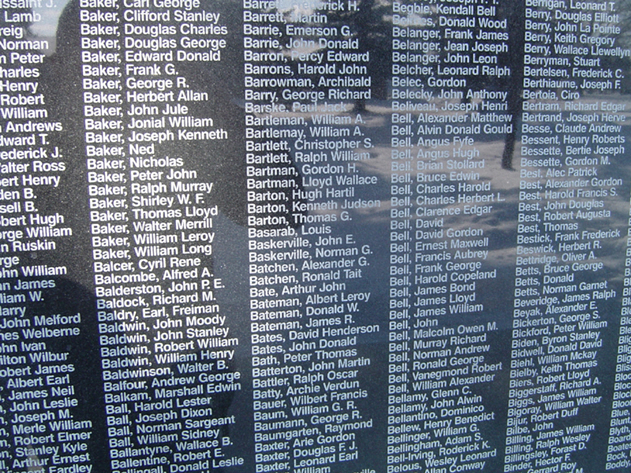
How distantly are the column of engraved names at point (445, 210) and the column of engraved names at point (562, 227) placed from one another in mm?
167

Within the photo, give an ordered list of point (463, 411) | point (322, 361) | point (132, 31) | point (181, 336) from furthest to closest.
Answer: point (463, 411) < point (322, 361) < point (181, 336) < point (132, 31)

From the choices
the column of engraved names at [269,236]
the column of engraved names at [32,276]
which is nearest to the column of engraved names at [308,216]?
the column of engraved names at [269,236]

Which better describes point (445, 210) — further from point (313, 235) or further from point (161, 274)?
point (161, 274)

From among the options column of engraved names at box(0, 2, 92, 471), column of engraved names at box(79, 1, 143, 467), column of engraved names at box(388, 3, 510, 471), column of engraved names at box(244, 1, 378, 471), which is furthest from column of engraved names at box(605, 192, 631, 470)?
column of engraved names at box(0, 2, 92, 471)

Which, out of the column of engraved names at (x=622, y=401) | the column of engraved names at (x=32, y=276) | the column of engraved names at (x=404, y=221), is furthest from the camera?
the column of engraved names at (x=622, y=401)

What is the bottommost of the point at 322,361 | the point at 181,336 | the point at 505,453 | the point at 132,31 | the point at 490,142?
the point at 505,453

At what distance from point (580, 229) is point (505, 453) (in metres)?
1.12

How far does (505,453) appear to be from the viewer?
2.27m

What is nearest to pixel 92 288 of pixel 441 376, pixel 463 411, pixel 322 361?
pixel 322 361

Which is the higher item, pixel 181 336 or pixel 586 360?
pixel 181 336

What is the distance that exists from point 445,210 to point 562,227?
1.98ft

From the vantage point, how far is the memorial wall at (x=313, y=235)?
69.8 inches

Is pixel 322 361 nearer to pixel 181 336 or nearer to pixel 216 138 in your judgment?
pixel 181 336

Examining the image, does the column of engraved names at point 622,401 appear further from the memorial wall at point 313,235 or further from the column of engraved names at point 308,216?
the column of engraved names at point 308,216
